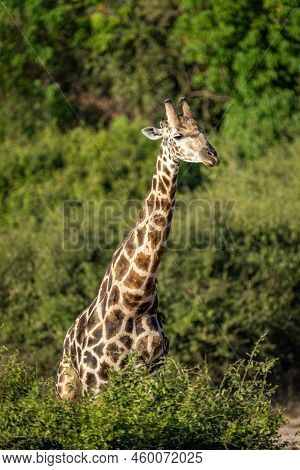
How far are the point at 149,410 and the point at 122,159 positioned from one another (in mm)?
8749

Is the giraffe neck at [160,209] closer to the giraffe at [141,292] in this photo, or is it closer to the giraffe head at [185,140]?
the giraffe at [141,292]

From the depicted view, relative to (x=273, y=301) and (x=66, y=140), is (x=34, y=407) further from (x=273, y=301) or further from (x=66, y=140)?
(x=66, y=140)

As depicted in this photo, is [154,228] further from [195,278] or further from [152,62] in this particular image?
[152,62]

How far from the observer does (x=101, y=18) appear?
1752cm

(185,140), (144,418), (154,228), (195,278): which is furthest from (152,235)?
(195,278)

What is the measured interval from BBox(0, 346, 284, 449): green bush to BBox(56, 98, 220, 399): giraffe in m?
0.62

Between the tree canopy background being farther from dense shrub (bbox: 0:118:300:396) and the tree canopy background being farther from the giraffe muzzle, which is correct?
the giraffe muzzle

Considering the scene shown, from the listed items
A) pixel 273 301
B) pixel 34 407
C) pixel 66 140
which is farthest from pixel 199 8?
pixel 34 407

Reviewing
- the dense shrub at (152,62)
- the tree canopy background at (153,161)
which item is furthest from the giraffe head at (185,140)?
the dense shrub at (152,62)

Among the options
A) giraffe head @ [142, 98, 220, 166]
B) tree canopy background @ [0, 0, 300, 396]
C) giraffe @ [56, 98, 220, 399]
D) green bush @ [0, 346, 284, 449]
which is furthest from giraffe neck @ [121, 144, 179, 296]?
tree canopy background @ [0, 0, 300, 396]

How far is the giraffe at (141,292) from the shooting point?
8.09m

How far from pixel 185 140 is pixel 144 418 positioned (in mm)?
1853

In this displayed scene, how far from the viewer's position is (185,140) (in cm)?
788
